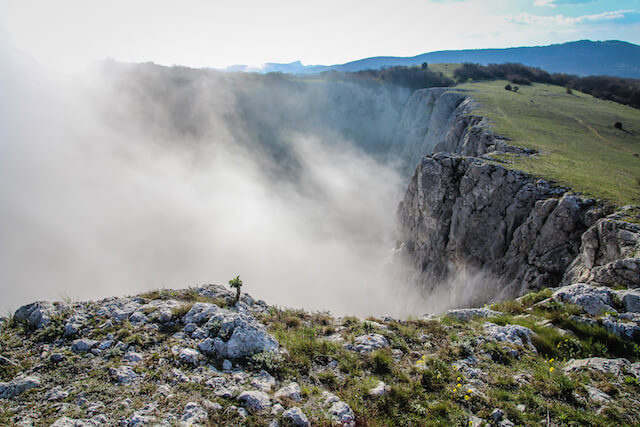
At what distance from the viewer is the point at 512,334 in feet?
26.3

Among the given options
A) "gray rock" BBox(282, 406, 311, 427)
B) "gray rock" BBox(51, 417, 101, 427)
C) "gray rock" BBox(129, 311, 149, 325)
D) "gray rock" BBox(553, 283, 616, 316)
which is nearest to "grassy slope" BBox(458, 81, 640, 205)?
"gray rock" BBox(553, 283, 616, 316)

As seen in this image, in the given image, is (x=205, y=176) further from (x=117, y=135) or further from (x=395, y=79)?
(x=395, y=79)

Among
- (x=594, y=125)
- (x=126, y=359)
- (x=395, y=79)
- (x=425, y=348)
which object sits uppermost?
(x=395, y=79)

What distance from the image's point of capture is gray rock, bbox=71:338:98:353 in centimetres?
712

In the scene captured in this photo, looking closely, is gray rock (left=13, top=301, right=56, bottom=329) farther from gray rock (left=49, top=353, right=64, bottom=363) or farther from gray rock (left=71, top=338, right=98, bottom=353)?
gray rock (left=49, top=353, right=64, bottom=363)

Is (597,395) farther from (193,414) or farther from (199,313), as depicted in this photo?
(199,313)

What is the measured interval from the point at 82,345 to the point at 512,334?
1134cm

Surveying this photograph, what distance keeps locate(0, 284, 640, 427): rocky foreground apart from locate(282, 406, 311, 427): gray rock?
25 millimetres

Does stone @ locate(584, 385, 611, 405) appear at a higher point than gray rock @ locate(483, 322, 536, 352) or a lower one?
higher

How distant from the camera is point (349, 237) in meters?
63.0

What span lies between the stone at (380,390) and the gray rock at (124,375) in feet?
17.1

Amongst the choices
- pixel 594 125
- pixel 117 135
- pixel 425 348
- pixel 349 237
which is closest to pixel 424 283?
pixel 425 348

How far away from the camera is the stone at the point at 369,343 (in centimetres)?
793

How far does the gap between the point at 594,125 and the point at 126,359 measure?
47.8m
